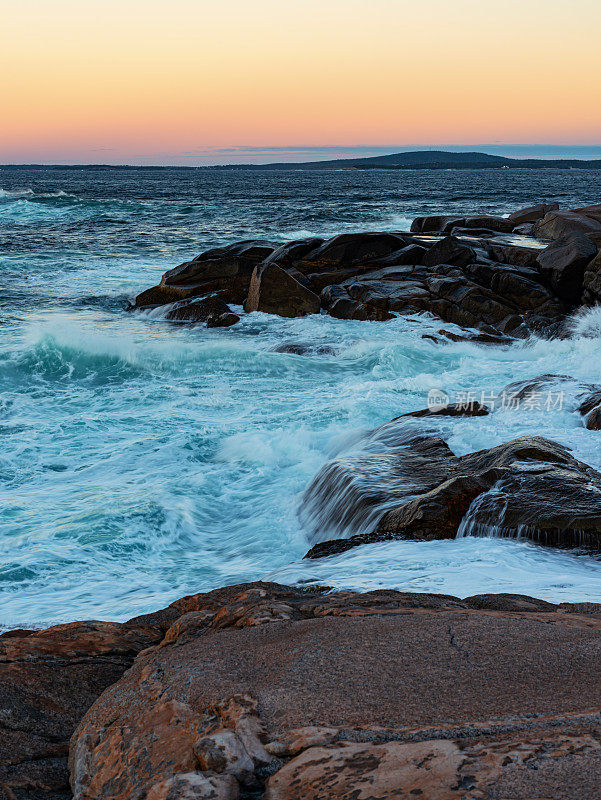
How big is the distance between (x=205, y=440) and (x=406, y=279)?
9086 millimetres

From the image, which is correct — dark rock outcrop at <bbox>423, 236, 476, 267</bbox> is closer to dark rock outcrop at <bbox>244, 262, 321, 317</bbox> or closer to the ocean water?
the ocean water

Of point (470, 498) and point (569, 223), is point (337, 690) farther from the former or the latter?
point (569, 223)

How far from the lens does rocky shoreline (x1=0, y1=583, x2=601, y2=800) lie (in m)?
1.87

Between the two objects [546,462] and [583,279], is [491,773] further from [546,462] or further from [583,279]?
[583,279]

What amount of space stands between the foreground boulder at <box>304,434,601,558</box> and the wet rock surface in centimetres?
846

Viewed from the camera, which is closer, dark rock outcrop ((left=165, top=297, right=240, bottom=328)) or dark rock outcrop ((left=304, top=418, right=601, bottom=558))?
dark rock outcrop ((left=304, top=418, right=601, bottom=558))

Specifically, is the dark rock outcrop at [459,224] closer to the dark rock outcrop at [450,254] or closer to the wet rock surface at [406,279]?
the wet rock surface at [406,279]

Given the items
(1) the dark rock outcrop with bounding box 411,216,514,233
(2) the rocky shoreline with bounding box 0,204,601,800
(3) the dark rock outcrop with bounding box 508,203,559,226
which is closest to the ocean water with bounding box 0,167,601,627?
(2) the rocky shoreline with bounding box 0,204,601,800

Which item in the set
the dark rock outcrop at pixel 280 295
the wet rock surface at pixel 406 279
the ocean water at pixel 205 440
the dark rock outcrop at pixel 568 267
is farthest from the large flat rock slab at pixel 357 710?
the dark rock outcrop at pixel 568 267

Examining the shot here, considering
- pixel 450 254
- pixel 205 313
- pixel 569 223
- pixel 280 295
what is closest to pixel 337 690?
pixel 280 295

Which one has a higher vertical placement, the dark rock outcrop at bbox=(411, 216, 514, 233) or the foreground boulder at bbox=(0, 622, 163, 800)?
the dark rock outcrop at bbox=(411, 216, 514, 233)

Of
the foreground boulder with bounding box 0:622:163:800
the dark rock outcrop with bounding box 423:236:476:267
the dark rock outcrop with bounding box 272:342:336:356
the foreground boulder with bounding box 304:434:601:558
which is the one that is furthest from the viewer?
the dark rock outcrop with bounding box 423:236:476:267

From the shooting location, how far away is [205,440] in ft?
28.9

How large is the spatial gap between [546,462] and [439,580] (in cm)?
212
